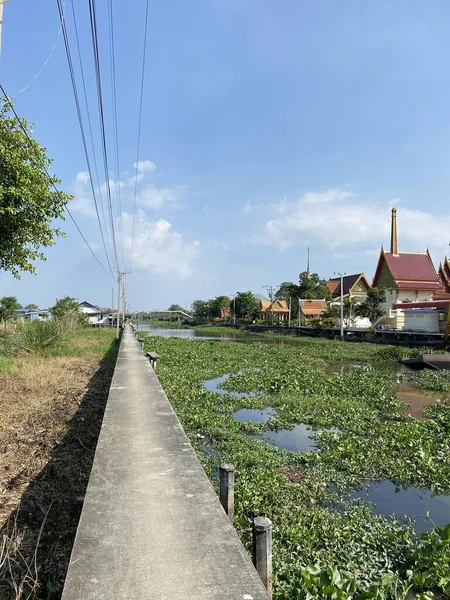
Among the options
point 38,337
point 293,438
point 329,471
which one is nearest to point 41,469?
point 329,471

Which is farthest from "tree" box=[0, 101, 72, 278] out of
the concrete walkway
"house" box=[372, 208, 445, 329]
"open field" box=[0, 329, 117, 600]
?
"house" box=[372, 208, 445, 329]

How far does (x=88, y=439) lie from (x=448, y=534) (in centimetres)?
523

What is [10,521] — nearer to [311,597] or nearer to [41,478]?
[41,478]

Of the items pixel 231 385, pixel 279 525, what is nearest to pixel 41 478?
pixel 279 525

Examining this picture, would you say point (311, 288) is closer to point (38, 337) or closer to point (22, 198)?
point (38, 337)

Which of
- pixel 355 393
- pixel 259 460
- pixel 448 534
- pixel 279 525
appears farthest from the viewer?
pixel 355 393

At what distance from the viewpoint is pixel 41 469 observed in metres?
5.22

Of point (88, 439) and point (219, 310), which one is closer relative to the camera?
point (88, 439)

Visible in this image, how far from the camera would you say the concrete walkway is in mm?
2240

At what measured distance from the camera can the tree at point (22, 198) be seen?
834cm

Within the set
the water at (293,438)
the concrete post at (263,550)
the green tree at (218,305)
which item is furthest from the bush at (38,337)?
the green tree at (218,305)

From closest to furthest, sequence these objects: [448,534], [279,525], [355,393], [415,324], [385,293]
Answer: [448,534] → [279,525] → [355,393] → [415,324] → [385,293]

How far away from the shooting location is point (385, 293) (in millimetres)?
49844

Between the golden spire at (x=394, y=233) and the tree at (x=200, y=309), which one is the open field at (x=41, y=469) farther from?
the tree at (x=200, y=309)
